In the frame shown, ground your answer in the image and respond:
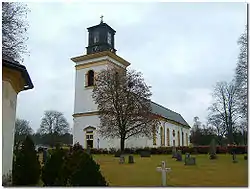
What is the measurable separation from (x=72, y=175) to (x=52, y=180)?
70.3 inches

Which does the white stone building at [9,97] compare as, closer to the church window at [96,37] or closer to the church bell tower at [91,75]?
the church bell tower at [91,75]

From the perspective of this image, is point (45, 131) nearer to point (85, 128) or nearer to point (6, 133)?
point (85, 128)

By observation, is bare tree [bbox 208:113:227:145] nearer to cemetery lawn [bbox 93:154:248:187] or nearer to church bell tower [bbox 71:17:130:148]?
church bell tower [bbox 71:17:130:148]

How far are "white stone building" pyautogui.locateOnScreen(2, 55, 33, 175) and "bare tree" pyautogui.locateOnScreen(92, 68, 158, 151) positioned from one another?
20.1 metres

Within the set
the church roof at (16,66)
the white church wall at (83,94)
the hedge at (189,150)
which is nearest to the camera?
the church roof at (16,66)

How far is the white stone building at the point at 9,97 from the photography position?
811 cm

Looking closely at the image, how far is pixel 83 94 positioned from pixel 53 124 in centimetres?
2546

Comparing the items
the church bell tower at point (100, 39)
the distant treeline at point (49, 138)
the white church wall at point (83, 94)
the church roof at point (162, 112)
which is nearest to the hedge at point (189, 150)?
the white church wall at point (83, 94)

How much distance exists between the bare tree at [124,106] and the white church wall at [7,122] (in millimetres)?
20249

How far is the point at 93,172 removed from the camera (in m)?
7.41

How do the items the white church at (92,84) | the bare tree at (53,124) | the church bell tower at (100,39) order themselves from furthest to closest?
the bare tree at (53,124) → the church bell tower at (100,39) → the white church at (92,84)

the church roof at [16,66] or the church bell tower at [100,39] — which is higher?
the church bell tower at [100,39]

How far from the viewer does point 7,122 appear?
8.57 meters

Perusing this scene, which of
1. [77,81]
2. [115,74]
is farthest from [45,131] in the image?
[115,74]
